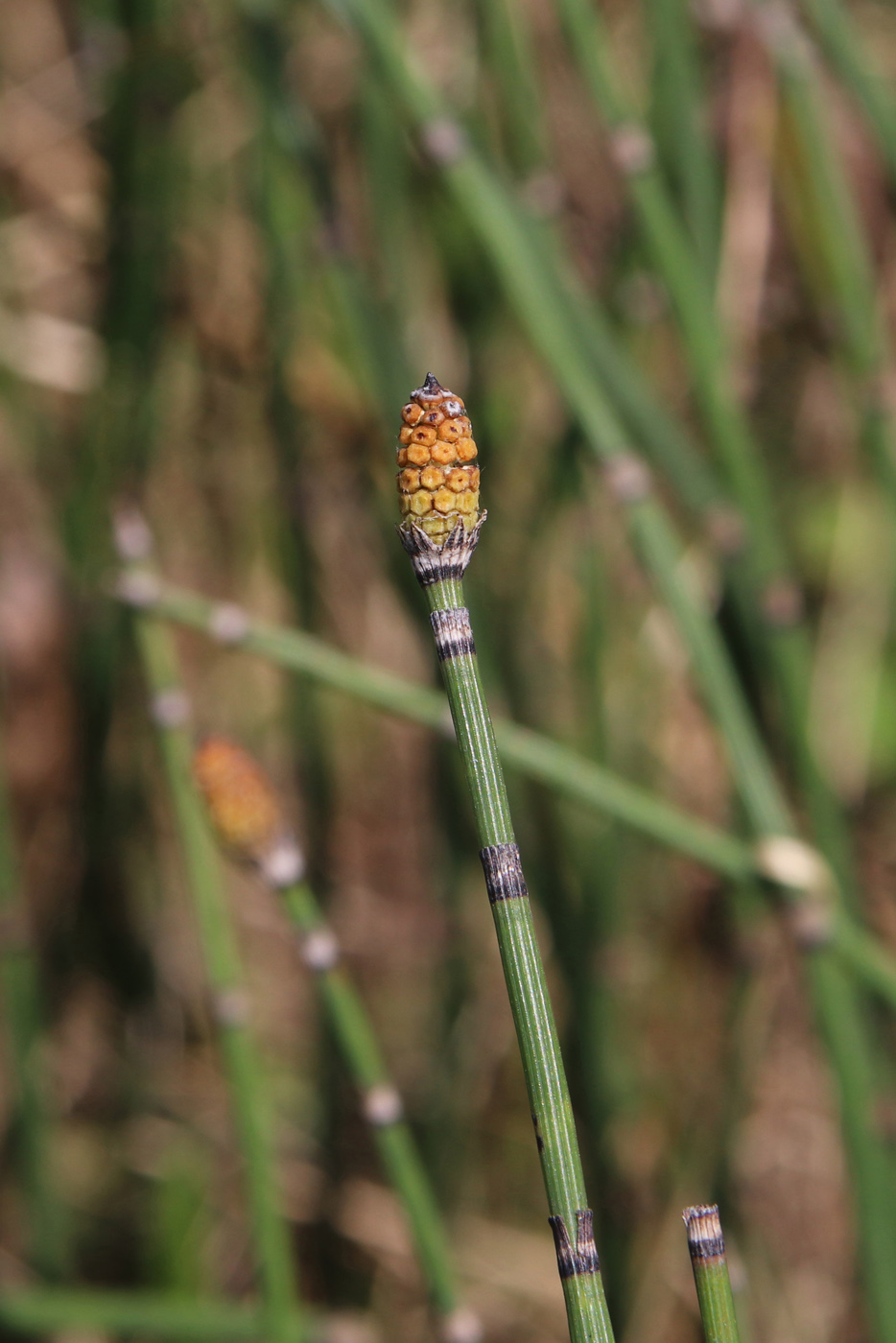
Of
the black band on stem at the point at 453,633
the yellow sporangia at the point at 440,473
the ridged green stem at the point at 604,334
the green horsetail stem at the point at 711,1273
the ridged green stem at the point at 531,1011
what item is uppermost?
the ridged green stem at the point at 604,334

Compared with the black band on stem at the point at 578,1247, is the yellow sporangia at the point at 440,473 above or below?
above

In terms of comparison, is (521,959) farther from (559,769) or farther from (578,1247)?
(559,769)

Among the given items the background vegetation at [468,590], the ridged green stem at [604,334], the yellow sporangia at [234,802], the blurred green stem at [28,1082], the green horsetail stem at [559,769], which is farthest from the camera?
the blurred green stem at [28,1082]

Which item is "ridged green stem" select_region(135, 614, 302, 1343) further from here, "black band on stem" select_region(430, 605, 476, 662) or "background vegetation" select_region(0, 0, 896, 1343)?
"black band on stem" select_region(430, 605, 476, 662)

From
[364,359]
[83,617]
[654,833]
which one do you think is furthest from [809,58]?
[83,617]

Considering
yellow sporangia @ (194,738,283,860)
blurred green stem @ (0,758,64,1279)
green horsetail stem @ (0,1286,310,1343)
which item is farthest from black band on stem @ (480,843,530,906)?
blurred green stem @ (0,758,64,1279)

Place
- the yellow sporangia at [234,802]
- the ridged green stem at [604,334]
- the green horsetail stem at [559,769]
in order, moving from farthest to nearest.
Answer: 1. the ridged green stem at [604,334]
2. the green horsetail stem at [559,769]
3. the yellow sporangia at [234,802]

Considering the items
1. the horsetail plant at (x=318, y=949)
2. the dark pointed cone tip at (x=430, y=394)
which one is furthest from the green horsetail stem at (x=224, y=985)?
the dark pointed cone tip at (x=430, y=394)

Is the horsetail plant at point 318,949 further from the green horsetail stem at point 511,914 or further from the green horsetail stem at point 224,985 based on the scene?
the green horsetail stem at point 511,914
